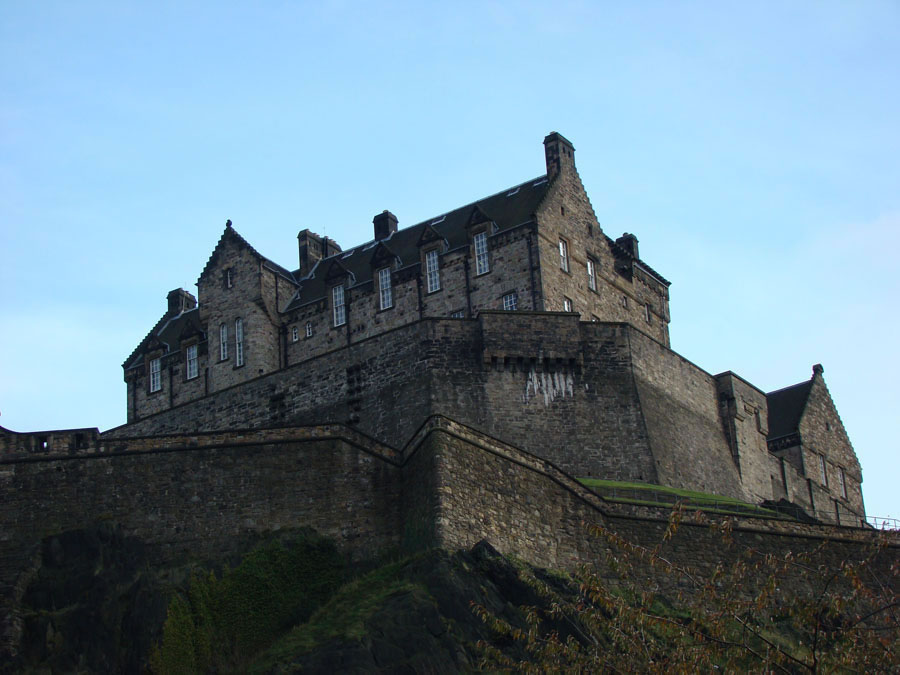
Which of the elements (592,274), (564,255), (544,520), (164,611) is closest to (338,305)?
(564,255)

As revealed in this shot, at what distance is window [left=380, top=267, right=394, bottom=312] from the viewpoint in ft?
200

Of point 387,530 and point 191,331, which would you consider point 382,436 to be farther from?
point 191,331

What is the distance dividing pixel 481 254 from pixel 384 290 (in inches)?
203

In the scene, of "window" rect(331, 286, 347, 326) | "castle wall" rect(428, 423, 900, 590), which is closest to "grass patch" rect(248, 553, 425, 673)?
"castle wall" rect(428, 423, 900, 590)

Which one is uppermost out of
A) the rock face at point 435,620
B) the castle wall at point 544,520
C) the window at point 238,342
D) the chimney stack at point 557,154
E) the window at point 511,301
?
the chimney stack at point 557,154

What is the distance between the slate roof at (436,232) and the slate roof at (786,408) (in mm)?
16241

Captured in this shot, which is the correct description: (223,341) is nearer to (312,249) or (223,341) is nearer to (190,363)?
(190,363)

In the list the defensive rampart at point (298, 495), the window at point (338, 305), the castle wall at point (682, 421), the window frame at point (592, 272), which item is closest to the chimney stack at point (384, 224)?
the window at point (338, 305)

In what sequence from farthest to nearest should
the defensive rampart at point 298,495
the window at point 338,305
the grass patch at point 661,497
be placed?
the window at point 338,305 → the grass patch at point 661,497 → the defensive rampart at point 298,495

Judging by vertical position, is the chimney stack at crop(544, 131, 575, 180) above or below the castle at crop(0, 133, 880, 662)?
above

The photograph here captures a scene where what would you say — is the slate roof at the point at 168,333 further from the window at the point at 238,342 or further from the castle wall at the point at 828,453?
the castle wall at the point at 828,453

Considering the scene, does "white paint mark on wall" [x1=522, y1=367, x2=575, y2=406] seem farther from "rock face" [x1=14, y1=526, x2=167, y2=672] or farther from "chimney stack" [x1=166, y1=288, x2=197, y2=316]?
"chimney stack" [x1=166, y1=288, x2=197, y2=316]

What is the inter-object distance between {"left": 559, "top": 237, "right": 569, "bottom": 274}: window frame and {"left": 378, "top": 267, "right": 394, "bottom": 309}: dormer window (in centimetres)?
750

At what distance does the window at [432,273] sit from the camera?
196ft
